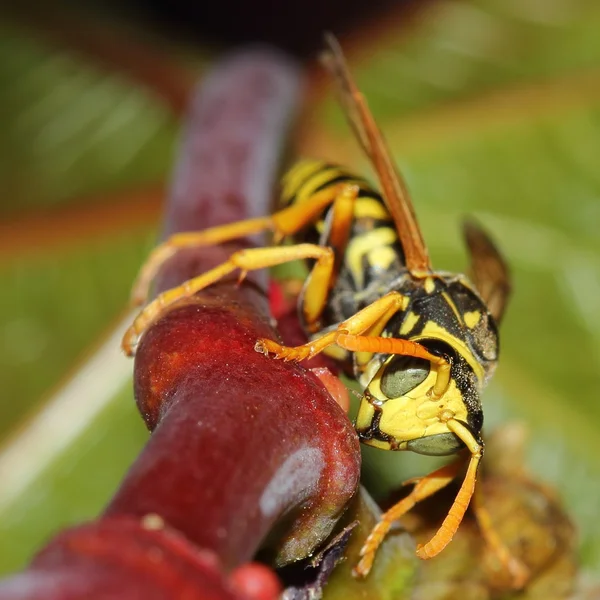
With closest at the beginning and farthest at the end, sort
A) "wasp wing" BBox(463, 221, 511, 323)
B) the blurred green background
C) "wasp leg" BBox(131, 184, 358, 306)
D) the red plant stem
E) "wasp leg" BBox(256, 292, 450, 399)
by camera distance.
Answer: the red plant stem → "wasp leg" BBox(256, 292, 450, 399) → "wasp leg" BBox(131, 184, 358, 306) → "wasp wing" BBox(463, 221, 511, 323) → the blurred green background

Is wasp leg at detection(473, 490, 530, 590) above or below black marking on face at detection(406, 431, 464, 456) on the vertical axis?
below

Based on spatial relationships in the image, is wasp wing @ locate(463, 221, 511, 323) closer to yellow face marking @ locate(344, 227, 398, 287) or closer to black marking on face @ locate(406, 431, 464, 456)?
yellow face marking @ locate(344, 227, 398, 287)

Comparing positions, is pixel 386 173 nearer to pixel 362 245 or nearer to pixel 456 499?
pixel 362 245

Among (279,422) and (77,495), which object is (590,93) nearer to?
(77,495)

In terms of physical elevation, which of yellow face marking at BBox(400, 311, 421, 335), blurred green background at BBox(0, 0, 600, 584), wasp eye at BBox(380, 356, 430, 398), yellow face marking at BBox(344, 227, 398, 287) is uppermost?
wasp eye at BBox(380, 356, 430, 398)

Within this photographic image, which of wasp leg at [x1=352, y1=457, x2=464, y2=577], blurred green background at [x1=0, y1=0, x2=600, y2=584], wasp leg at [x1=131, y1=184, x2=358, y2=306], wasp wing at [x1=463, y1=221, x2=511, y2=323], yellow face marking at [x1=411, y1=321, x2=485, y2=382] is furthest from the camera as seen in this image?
blurred green background at [x1=0, y1=0, x2=600, y2=584]

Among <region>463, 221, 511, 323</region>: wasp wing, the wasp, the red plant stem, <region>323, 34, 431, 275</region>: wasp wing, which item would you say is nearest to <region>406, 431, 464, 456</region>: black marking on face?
the wasp
